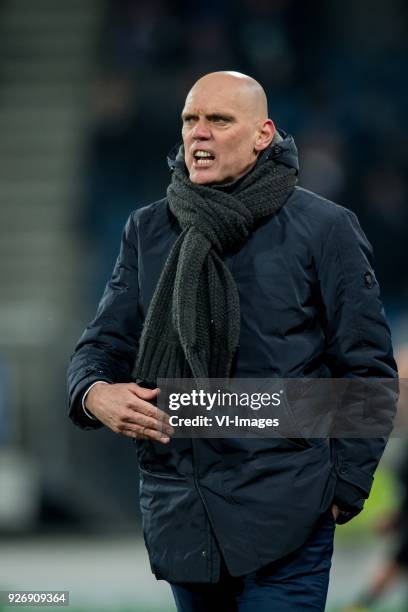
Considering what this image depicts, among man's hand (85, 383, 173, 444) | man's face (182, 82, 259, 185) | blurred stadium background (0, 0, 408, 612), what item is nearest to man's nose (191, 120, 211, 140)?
man's face (182, 82, 259, 185)

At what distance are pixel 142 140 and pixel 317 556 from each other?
6.35 meters

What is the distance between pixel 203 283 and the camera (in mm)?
2922

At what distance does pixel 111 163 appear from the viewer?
9.20 meters

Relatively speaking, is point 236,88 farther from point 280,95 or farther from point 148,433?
point 280,95

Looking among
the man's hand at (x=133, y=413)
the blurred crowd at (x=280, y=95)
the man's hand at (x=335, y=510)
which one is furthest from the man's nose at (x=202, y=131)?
the blurred crowd at (x=280, y=95)

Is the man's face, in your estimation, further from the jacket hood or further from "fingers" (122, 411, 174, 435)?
"fingers" (122, 411, 174, 435)

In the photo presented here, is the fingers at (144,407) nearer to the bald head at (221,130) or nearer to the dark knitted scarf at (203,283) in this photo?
the dark knitted scarf at (203,283)

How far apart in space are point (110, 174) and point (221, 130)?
6243 mm

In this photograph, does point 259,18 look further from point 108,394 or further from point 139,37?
point 108,394

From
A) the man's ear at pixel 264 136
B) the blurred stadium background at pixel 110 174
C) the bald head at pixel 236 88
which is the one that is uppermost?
the bald head at pixel 236 88

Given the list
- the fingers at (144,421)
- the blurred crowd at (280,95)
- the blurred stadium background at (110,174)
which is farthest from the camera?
the blurred crowd at (280,95)

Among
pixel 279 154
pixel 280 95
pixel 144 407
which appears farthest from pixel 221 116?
pixel 280 95

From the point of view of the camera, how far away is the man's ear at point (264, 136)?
3008mm

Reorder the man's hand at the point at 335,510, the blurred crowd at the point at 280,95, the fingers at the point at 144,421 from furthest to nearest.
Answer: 1. the blurred crowd at the point at 280,95
2. the man's hand at the point at 335,510
3. the fingers at the point at 144,421
